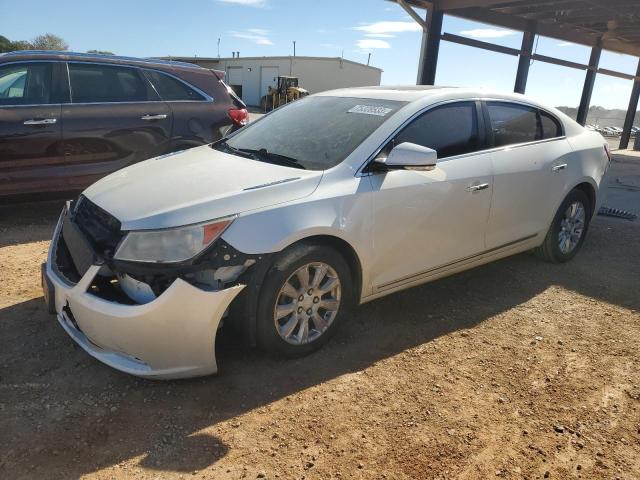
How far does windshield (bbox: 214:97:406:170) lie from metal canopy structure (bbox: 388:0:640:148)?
7.79 metres

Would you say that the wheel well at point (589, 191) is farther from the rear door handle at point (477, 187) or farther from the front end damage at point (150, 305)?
the front end damage at point (150, 305)

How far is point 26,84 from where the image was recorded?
5102mm

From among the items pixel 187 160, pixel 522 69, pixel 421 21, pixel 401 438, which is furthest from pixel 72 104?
pixel 522 69

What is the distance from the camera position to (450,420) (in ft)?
8.46

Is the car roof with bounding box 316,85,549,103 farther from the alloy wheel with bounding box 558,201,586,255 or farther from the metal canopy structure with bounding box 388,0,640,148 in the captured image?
the metal canopy structure with bounding box 388,0,640,148

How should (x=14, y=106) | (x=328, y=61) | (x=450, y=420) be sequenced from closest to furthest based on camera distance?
(x=450, y=420)
(x=14, y=106)
(x=328, y=61)

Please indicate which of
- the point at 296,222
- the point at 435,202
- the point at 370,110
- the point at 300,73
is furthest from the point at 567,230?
the point at 300,73

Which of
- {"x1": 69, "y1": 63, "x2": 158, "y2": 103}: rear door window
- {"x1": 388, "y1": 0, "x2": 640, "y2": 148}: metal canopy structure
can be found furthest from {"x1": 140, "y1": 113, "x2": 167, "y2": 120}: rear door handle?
{"x1": 388, "y1": 0, "x2": 640, "y2": 148}: metal canopy structure

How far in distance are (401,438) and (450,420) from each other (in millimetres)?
316

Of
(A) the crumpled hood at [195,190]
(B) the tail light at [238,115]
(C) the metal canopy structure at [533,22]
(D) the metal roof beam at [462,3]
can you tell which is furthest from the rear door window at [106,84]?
(D) the metal roof beam at [462,3]

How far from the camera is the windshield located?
10.6ft

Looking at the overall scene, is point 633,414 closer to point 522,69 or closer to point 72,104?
point 72,104

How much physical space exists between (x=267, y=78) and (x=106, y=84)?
38.9m

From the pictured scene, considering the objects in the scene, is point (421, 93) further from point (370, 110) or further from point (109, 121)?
point (109, 121)
